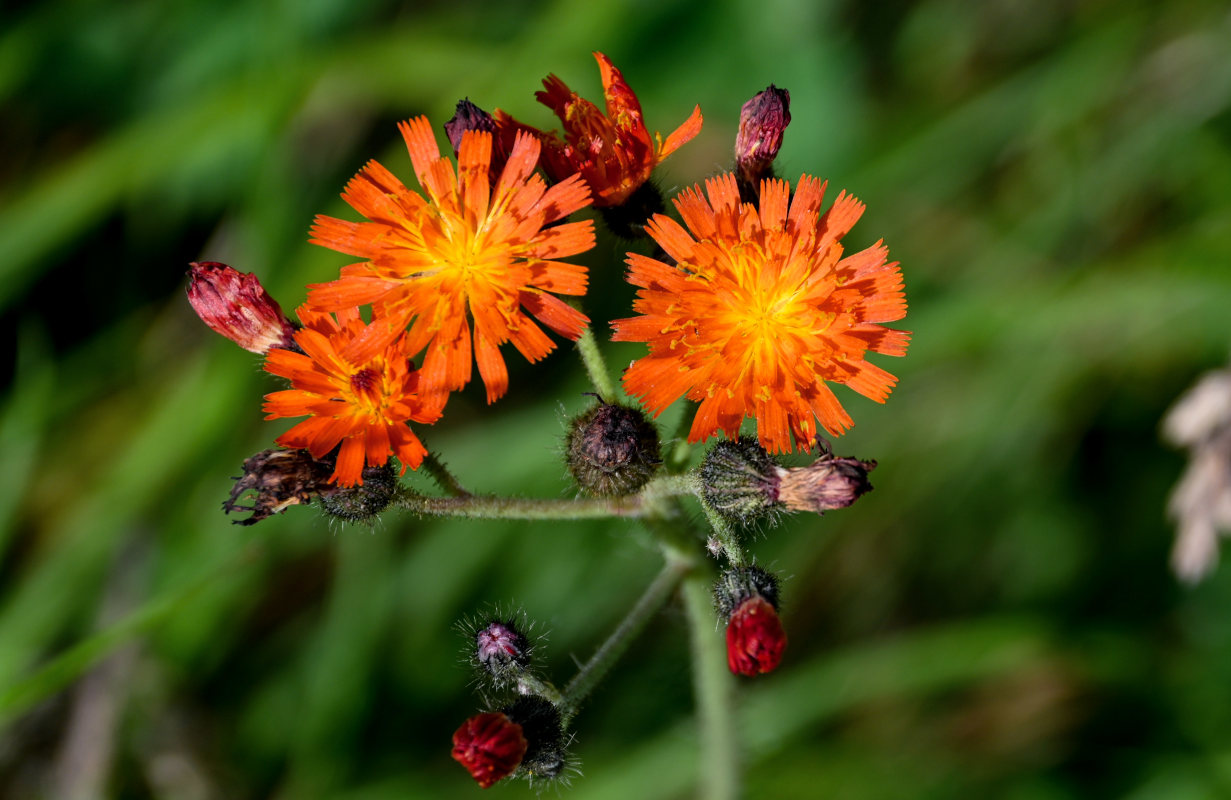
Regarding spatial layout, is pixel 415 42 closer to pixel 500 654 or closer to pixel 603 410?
pixel 603 410

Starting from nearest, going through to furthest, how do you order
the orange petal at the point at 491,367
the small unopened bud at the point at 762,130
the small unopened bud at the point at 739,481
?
the small unopened bud at the point at 739,481
the orange petal at the point at 491,367
the small unopened bud at the point at 762,130

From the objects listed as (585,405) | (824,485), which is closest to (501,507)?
(824,485)

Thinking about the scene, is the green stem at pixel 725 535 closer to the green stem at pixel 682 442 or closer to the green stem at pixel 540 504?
the green stem at pixel 540 504

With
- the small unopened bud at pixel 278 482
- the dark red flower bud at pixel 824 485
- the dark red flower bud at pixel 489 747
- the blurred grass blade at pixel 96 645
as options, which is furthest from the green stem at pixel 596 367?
the blurred grass blade at pixel 96 645

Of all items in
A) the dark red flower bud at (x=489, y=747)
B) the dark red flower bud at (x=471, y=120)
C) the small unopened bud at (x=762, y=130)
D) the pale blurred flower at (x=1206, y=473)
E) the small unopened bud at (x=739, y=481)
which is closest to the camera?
the dark red flower bud at (x=489, y=747)

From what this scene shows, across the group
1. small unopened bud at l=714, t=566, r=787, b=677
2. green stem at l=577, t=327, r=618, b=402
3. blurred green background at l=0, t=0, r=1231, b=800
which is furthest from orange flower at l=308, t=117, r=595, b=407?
blurred green background at l=0, t=0, r=1231, b=800

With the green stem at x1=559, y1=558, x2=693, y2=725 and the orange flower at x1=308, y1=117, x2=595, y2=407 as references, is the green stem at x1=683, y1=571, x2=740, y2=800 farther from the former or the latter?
the orange flower at x1=308, y1=117, x2=595, y2=407

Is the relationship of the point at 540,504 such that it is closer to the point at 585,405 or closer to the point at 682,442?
the point at 682,442
